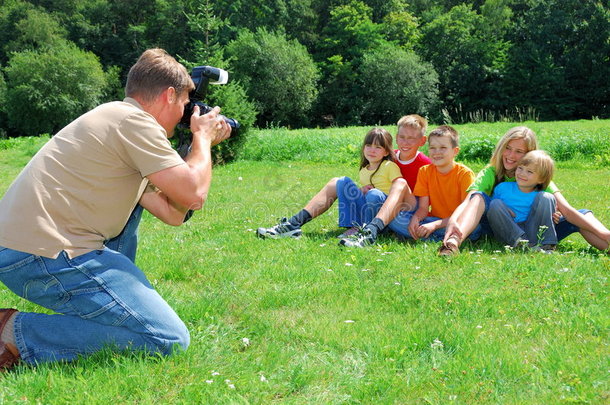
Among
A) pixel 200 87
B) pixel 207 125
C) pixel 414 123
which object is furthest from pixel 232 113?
pixel 207 125

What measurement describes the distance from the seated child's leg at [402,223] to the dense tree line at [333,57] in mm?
39284

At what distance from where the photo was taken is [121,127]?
267 cm

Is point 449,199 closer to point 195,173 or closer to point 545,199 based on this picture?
point 545,199

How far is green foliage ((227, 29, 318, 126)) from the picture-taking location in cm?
4656

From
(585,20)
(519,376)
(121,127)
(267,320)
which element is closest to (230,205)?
(267,320)

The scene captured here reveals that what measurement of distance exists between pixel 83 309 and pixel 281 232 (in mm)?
2857

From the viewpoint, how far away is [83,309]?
8.75ft

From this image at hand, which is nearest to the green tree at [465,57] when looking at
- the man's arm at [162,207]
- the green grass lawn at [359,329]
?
the green grass lawn at [359,329]

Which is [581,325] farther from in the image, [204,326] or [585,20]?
[585,20]

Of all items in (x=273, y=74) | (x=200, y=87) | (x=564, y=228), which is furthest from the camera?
(x=273, y=74)

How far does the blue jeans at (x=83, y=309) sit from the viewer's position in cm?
262

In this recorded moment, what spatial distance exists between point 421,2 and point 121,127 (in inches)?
2514

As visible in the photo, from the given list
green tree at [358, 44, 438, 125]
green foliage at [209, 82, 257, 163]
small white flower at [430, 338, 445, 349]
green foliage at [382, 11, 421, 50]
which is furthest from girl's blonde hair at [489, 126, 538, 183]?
green foliage at [382, 11, 421, 50]

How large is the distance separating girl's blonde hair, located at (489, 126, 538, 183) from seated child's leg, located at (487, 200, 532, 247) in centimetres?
42
